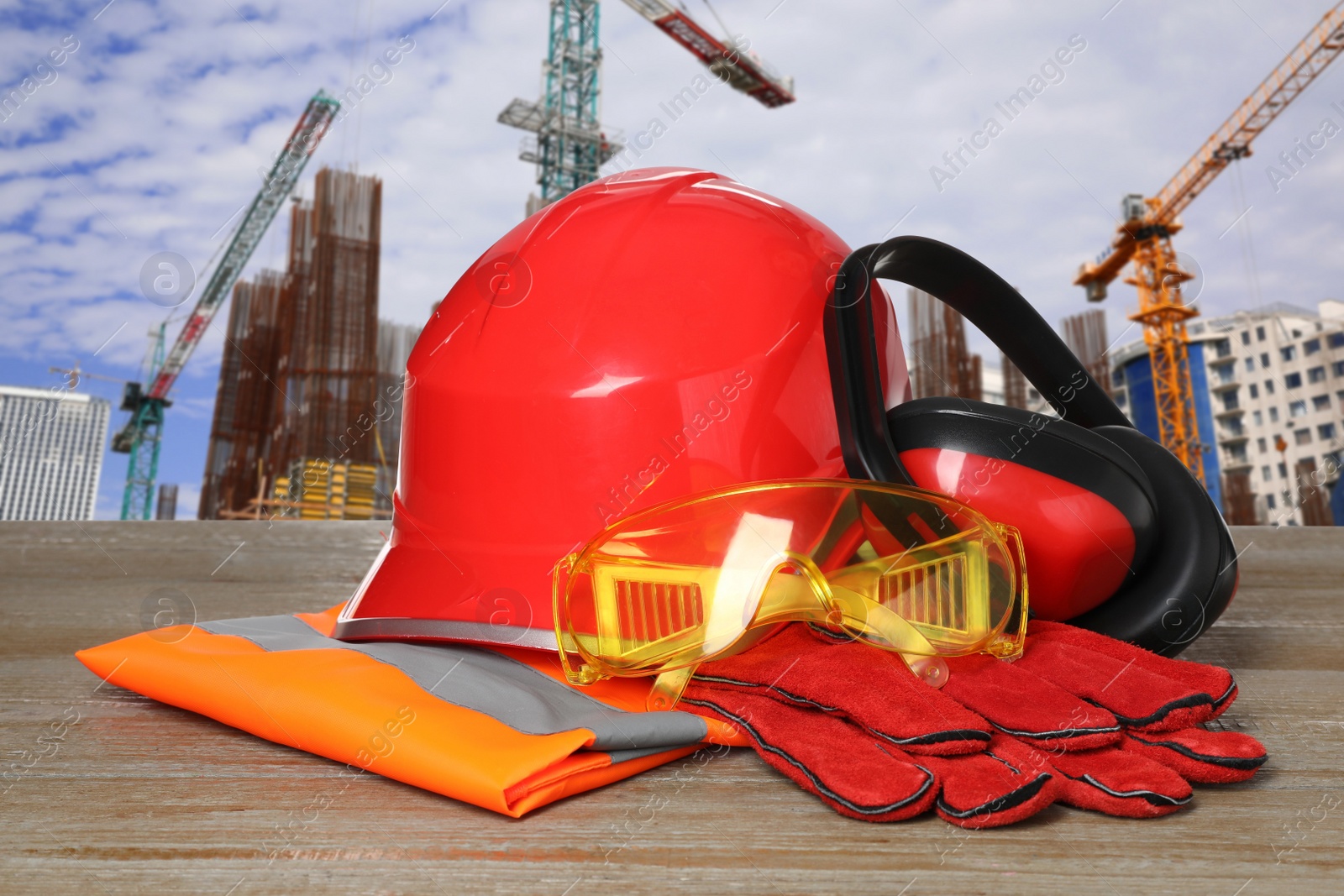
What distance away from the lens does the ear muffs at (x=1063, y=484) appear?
0.59 metres

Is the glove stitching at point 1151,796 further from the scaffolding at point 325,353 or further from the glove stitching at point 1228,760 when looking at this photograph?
the scaffolding at point 325,353

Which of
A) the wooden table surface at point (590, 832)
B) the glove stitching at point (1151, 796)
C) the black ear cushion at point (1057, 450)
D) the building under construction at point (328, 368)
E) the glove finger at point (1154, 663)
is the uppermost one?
the building under construction at point (328, 368)

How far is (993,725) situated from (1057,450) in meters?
0.23

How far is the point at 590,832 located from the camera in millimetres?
383

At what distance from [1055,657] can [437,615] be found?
0.50 m

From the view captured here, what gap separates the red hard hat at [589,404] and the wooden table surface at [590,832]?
215 millimetres

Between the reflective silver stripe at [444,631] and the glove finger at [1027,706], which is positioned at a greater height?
the reflective silver stripe at [444,631]

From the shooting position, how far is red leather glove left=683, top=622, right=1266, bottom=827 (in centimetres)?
40

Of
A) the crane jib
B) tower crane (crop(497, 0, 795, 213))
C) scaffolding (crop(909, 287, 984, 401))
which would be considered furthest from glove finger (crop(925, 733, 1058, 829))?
the crane jib

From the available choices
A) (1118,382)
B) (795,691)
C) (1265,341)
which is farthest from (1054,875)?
(1265,341)

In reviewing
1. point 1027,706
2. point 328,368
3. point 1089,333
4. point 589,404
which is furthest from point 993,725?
point 1089,333

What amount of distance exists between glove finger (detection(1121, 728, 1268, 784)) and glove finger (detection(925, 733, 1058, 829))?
8 cm

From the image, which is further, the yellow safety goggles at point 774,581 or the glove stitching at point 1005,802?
the yellow safety goggles at point 774,581

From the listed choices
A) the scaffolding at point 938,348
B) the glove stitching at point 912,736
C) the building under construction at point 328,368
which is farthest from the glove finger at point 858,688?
the scaffolding at point 938,348
